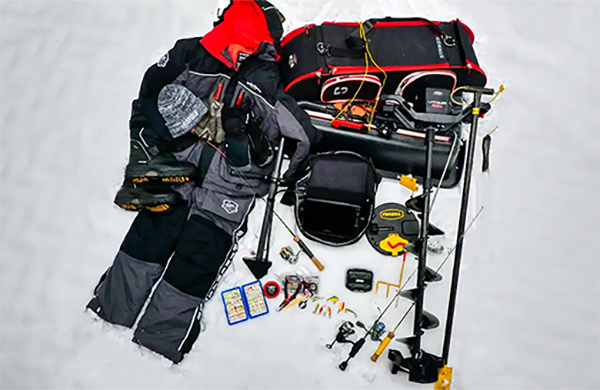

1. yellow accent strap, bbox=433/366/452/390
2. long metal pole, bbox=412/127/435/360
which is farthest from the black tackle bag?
yellow accent strap, bbox=433/366/452/390

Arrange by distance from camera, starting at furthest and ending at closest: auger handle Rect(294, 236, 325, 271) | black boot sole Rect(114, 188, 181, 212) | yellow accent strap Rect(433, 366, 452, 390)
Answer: auger handle Rect(294, 236, 325, 271)
black boot sole Rect(114, 188, 181, 212)
yellow accent strap Rect(433, 366, 452, 390)

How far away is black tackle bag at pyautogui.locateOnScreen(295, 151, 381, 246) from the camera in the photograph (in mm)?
1985

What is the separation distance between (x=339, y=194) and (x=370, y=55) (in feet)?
1.79

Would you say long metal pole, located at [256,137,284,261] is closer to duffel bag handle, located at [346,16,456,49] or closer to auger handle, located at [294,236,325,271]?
auger handle, located at [294,236,325,271]

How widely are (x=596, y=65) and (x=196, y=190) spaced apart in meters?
1.90

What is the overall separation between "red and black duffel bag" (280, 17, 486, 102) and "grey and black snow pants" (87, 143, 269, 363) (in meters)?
0.41

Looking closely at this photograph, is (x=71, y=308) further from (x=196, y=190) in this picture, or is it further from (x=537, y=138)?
(x=537, y=138)

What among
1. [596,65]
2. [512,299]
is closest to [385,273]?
[512,299]

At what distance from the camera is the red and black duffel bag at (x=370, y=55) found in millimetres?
1941

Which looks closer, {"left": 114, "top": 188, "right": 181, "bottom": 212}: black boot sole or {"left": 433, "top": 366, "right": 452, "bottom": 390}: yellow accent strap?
{"left": 433, "top": 366, "right": 452, "bottom": 390}: yellow accent strap

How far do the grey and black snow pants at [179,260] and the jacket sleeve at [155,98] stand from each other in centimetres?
13

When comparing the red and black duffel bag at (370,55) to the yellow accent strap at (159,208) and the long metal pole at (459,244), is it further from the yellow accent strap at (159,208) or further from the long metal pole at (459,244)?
the yellow accent strap at (159,208)

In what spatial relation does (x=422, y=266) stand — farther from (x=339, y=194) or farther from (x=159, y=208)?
(x=159, y=208)

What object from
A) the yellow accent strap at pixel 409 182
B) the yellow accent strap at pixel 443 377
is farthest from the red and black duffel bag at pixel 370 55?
the yellow accent strap at pixel 443 377
